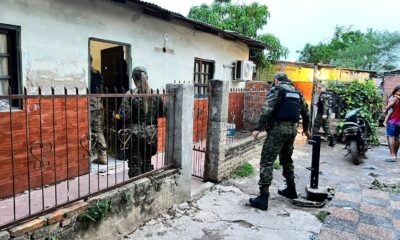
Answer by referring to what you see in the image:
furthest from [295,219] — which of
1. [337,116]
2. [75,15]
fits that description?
[337,116]

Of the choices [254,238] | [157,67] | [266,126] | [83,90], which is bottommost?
[254,238]

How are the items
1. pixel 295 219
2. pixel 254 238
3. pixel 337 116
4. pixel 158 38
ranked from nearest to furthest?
pixel 254 238 → pixel 295 219 → pixel 158 38 → pixel 337 116

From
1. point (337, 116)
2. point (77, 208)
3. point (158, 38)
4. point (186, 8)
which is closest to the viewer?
point (77, 208)

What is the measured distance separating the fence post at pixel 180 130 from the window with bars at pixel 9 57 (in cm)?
205

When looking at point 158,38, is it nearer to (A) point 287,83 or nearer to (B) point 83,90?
(B) point 83,90

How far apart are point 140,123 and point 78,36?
6.54ft

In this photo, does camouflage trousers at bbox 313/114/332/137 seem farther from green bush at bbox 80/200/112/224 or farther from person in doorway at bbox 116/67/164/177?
green bush at bbox 80/200/112/224

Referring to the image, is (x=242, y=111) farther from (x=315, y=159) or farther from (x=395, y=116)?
(x=395, y=116)

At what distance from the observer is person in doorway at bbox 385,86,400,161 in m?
7.22

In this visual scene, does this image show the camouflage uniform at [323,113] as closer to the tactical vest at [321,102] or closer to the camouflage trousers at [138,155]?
the tactical vest at [321,102]

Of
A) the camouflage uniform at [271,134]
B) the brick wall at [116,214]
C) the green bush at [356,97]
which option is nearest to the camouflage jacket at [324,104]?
the green bush at [356,97]

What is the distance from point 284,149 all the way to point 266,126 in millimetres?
480

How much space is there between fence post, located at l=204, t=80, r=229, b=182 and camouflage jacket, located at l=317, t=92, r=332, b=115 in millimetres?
5140

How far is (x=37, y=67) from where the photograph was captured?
4316 millimetres
